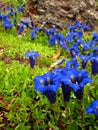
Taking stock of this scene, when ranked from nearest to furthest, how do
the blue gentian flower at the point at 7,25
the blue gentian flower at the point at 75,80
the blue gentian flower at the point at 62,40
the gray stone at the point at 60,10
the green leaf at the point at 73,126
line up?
the blue gentian flower at the point at 75,80
the green leaf at the point at 73,126
the blue gentian flower at the point at 62,40
the blue gentian flower at the point at 7,25
the gray stone at the point at 60,10

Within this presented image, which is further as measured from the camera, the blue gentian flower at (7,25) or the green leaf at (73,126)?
the blue gentian flower at (7,25)

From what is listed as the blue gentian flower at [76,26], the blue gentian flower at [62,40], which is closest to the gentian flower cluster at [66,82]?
the blue gentian flower at [62,40]

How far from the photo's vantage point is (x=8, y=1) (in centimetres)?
1491

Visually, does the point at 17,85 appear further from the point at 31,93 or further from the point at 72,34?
the point at 72,34

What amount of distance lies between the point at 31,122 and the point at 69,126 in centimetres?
56

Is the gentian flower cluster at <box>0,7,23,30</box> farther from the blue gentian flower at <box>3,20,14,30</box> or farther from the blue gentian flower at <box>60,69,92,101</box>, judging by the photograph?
the blue gentian flower at <box>60,69,92,101</box>

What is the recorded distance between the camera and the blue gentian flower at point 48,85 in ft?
11.4

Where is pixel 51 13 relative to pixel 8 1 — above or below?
below

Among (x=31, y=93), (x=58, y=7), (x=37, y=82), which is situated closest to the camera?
(x=37, y=82)

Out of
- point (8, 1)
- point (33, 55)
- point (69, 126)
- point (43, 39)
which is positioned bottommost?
point (69, 126)

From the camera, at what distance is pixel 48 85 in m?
3.58

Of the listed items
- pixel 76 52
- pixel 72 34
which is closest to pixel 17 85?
pixel 76 52

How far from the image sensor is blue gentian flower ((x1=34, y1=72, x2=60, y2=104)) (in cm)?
348

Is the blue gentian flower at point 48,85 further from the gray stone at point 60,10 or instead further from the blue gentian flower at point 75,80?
the gray stone at point 60,10
